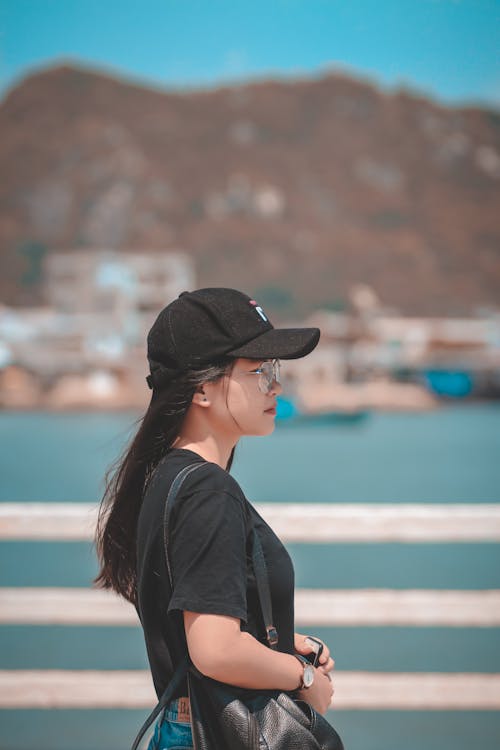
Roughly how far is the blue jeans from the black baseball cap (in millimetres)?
383

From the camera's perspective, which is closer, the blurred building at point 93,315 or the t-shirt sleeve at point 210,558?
the t-shirt sleeve at point 210,558

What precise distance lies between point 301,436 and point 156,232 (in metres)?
42.6

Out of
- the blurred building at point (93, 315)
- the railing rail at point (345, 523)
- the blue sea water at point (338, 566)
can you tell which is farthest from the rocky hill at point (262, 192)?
the railing rail at point (345, 523)

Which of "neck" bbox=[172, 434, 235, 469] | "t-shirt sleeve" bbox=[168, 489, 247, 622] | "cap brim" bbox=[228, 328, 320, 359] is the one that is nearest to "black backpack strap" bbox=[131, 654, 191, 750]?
"t-shirt sleeve" bbox=[168, 489, 247, 622]

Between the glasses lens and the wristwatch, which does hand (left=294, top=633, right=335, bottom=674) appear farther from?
the glasses lens

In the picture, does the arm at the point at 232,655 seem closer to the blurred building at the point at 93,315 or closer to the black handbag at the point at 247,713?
the black handbag at the point at 247,713

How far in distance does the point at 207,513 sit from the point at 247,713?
8.8 inches

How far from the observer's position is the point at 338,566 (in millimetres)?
11609

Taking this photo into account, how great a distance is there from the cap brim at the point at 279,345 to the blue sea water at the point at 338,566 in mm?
300

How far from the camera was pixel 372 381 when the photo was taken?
5328 centimetres

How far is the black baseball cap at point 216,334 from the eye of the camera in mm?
982

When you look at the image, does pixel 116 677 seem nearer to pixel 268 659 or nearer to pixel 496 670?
pixel 268 659

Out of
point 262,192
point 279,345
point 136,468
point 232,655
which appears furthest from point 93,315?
point 232,655

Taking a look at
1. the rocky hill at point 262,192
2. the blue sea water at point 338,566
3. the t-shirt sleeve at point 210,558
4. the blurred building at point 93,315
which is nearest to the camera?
the t-shirt sleeve at point 210,558
